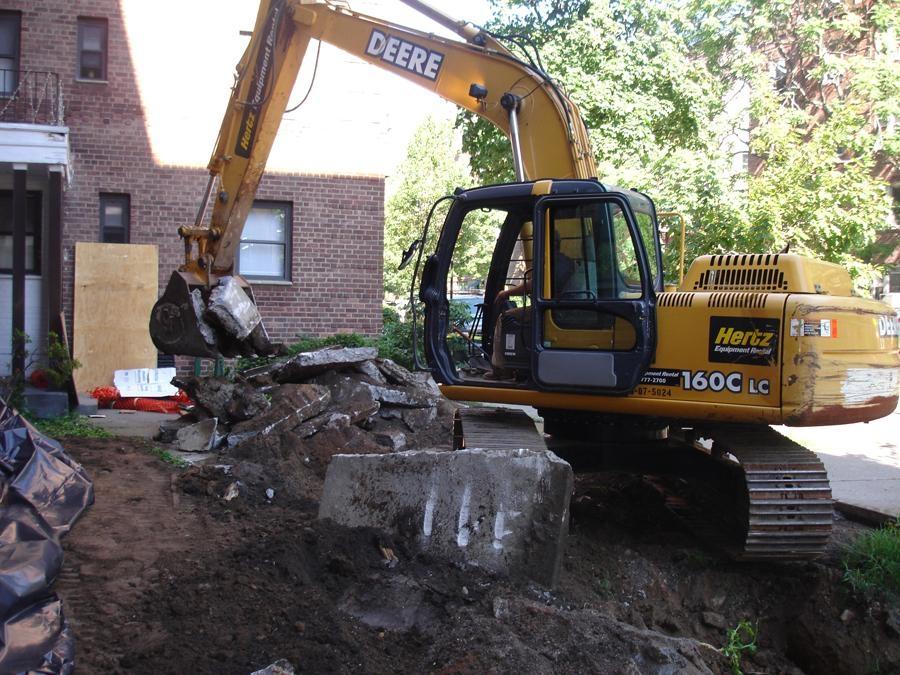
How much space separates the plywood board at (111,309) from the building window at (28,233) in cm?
62

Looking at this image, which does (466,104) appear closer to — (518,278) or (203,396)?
(518,278)

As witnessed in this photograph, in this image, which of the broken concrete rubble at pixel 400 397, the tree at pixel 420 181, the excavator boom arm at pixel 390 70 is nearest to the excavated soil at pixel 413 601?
the excavator boom arm at pixel 390 70

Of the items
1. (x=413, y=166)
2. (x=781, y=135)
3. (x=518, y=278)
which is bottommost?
(x=518, y=278)

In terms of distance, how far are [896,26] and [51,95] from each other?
16.2 metres

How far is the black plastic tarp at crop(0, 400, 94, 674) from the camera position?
3.81m

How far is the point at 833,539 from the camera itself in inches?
254

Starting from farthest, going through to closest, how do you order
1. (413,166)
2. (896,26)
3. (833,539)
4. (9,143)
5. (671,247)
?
1. (413,166)
2. (896,26)
3. (671,247)
4. (9,143)
5. (833,539)

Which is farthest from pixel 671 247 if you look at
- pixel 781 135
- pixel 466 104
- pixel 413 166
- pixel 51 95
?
pixel 413 166

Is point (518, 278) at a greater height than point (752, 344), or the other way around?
point (518, 278)

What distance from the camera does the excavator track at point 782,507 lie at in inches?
215

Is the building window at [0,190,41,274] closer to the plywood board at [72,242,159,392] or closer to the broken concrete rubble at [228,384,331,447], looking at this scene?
the plywood board at [72,242,159,392]

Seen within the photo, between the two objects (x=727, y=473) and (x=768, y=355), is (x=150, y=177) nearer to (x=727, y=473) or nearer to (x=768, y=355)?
(x=727, y=473)

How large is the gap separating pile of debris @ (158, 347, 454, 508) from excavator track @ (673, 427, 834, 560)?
369 cm

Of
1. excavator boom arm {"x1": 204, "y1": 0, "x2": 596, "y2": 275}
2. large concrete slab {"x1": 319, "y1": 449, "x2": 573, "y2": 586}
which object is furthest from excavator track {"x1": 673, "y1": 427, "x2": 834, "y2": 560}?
excavator boom arm {"x1": 204, "y1": 0, "x2": 596, "y2": 275}
